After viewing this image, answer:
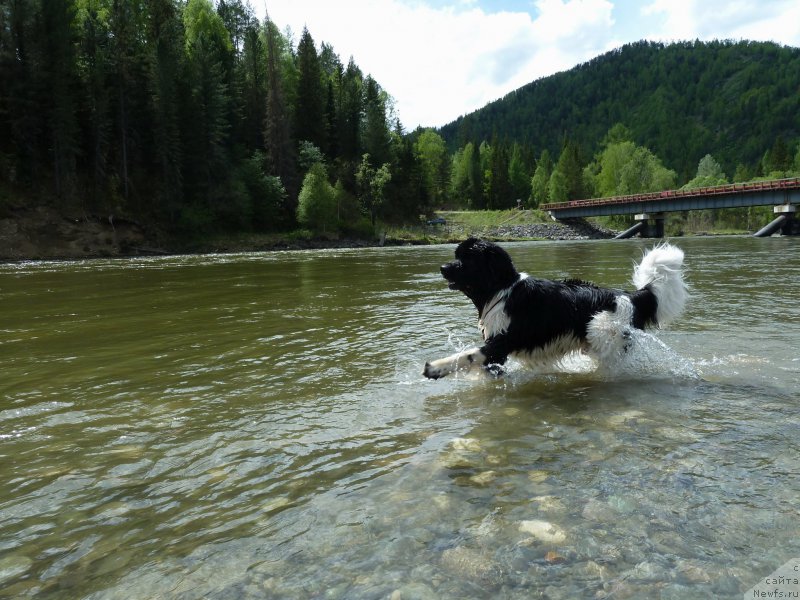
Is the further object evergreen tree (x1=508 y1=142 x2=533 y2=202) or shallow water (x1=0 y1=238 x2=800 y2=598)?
evergreen tree (x1=508 y1=142 x2=533 y2=202)

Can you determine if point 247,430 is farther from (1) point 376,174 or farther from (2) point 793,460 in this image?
(1) point 376,174

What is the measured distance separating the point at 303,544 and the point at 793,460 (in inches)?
120

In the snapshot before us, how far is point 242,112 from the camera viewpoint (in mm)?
66062

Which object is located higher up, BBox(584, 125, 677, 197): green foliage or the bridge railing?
BBox(584, 125, 677, 197): green foliage

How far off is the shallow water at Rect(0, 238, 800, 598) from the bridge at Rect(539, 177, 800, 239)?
2355 inches

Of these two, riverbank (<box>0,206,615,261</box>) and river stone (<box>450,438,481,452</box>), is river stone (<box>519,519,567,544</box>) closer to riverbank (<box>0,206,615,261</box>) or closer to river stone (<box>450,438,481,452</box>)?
river stone (<box>450,438,481,452</box>)

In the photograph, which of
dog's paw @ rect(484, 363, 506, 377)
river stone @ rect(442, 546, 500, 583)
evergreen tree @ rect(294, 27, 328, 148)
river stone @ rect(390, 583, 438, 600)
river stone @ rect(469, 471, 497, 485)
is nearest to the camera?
river stone @ rect(390, 583, 438, 600)

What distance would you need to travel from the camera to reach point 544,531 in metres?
2.40

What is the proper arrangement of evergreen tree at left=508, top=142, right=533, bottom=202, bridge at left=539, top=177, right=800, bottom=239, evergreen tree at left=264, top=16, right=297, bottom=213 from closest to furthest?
bridge at left=539, top=177, right=800, bottom=239 < evergreen tree at left=264, top=16, right=297, bottom=213 < evergreen tree at left=508, top=142, right=533, bottom=202

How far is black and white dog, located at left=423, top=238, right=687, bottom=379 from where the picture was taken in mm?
5312

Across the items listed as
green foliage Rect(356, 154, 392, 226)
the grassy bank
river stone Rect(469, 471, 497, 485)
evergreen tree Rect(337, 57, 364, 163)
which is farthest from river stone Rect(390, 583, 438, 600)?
evergreen tree Rect(337, 57, 364, 163)

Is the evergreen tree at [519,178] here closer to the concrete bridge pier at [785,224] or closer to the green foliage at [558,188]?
the green foliage at [558,188]

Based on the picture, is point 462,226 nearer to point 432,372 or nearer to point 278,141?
point 278,141

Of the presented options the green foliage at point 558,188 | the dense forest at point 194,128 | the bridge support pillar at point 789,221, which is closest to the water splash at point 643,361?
the dense forest at point 194,128
